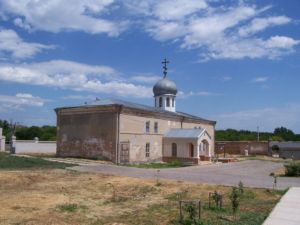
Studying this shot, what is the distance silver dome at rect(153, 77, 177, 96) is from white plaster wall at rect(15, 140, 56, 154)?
12.7m

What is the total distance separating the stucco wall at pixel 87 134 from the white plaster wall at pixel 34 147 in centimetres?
738

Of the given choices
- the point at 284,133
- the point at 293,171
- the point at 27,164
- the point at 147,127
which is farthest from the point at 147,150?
the point at 284,133

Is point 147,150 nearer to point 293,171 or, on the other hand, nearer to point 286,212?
point 293,171

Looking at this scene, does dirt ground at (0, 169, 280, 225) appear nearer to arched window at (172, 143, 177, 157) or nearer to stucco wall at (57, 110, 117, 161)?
stucco wall at (57, 110, 117, 161)

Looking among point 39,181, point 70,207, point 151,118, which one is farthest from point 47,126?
point 70,207

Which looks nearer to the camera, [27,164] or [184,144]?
[27,164]

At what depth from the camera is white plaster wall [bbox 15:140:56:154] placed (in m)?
41.2

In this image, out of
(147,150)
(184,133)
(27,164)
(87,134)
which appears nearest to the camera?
(27,164)

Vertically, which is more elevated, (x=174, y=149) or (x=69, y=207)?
(x=174, y=149)

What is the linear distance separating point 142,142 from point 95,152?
4.04 m

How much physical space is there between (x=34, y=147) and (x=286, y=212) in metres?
34.9

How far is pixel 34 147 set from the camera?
140 ft

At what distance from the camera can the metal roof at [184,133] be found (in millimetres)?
36875

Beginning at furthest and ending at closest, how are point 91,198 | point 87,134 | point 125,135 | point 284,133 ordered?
point 284,133 < point 87,134 < point 125,135 < point 91,198
